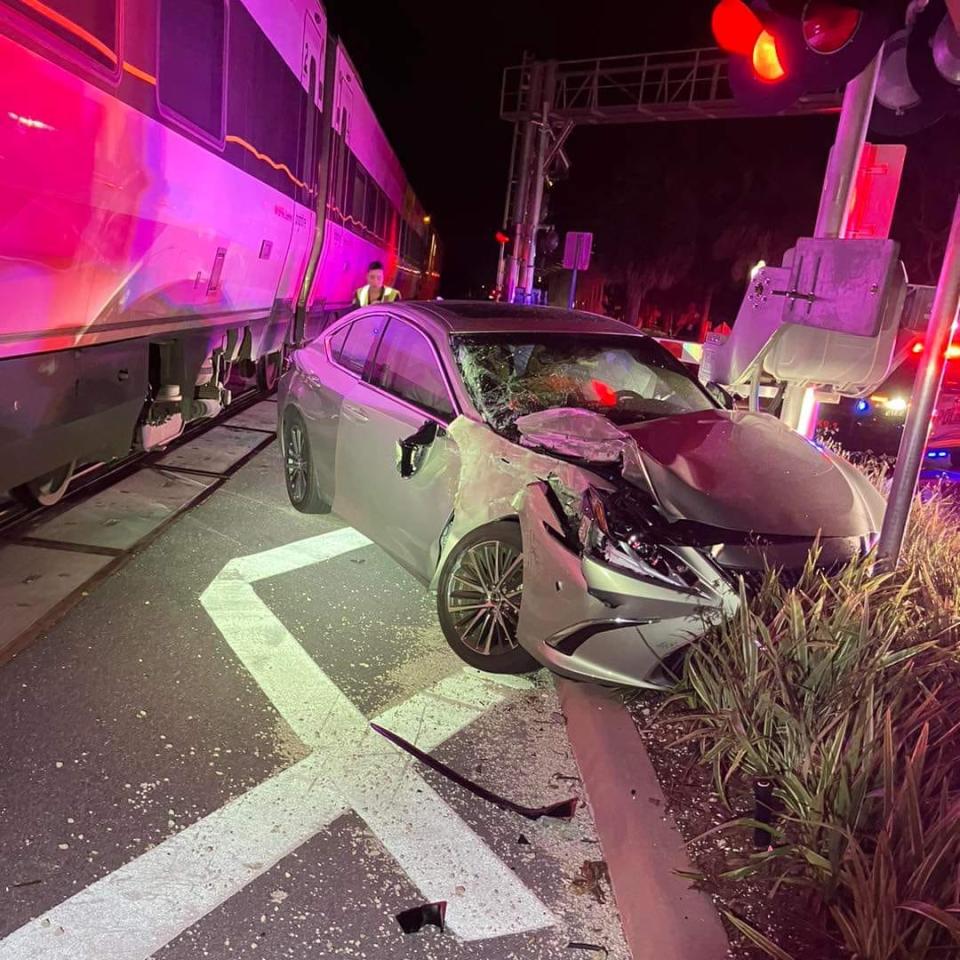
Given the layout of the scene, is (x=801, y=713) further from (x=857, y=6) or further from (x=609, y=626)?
(x=857, y=6)

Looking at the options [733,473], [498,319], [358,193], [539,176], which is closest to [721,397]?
[733,473]

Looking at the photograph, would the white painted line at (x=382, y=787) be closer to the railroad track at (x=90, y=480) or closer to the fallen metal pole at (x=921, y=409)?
the railroad track at (x=90, y=480)

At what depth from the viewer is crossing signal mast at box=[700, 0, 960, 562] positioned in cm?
353

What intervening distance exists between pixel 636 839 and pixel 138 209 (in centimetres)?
393

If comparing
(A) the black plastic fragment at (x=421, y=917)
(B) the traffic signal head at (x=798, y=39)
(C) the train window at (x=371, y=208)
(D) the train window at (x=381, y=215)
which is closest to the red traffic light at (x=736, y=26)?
(B) the traffic signal head at (x=798, y=39)

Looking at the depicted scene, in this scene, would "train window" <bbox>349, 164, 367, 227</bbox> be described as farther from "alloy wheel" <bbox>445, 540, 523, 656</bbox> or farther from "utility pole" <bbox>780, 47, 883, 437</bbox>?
"alloy wheel" <bbox>445, 540, 523, 656</bbox>

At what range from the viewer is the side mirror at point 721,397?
16.1 feet

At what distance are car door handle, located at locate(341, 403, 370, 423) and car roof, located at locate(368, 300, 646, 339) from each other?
2.11ft

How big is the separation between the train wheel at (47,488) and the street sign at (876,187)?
586 centimetres

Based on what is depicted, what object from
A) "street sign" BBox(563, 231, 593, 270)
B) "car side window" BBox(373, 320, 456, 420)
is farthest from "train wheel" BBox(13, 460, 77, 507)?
"street sign" BBox(563, 231, 593, 270)

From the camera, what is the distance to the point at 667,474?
3.54m

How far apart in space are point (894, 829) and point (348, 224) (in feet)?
34.0

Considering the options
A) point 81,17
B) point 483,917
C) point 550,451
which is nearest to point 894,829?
point 483,917

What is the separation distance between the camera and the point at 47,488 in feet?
16.5
